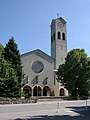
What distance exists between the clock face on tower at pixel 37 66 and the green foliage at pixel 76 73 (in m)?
8.06

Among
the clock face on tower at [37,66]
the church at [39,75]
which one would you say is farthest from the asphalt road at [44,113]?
the clock face on tower at [37,66]

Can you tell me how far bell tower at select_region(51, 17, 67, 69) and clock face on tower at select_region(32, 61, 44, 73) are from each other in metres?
6.69

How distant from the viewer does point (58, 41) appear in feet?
219

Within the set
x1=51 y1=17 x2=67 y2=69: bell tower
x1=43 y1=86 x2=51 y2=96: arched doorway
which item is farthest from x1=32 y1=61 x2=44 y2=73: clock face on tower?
x1=51 y1=17 x2=67 y2=69: bell tower

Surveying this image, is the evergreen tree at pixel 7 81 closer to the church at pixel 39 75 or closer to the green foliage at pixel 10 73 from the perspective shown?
the green foliage at pixel 10 73

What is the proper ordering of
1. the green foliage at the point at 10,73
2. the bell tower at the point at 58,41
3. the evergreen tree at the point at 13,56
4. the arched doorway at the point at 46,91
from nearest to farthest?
the green foliage at the point at 10,73, the evergreen tree at the point at 13,56, the arched doorway at the point at 46,91, the bell tower at the point at 58,41

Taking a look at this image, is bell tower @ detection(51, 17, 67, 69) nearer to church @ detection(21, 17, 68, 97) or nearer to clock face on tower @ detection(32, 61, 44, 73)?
church @ detection(21, 17, 68, 97)

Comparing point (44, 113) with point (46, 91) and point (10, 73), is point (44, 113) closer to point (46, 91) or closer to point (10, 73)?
point (10, 73)

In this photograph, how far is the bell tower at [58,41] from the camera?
6531 centimetres

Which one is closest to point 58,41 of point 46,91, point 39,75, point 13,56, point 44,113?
Answer: point 39,75

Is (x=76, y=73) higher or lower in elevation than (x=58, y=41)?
lower

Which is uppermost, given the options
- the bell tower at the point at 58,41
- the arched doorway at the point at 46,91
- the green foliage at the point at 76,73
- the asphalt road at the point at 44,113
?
the bell tower at the point at 58,41

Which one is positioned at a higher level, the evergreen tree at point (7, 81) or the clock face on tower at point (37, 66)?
the clock face on tower at point (37, 66)

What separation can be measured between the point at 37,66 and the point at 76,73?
496 inches
